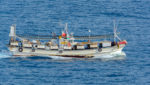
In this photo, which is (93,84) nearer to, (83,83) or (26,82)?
(83,83)

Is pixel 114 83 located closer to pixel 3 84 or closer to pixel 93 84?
pixel 93 84

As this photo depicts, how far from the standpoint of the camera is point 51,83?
199 m

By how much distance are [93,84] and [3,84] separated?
2272 cm

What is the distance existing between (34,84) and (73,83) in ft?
32.5

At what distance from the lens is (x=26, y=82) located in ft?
655

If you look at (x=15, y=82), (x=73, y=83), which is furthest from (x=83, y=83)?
(x=15, y=82)

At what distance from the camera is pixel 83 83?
199125mm

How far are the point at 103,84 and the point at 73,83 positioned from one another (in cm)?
760

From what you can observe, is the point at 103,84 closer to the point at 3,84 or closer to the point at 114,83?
the point at 114,83

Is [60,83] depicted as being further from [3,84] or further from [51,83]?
[3,84]

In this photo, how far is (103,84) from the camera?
199 m

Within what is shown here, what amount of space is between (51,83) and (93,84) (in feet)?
34.9

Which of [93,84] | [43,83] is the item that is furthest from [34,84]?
[93,84]

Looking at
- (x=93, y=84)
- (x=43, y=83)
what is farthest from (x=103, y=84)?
(x=43, y=83)
